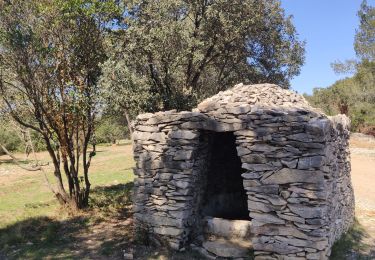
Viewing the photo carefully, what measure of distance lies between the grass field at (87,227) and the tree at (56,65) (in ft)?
3.30

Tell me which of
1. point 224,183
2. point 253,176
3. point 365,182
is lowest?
point 365,182

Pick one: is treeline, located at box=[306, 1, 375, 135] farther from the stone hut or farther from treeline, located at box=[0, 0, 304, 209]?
the stone hut

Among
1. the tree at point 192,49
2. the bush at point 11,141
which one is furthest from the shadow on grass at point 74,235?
the bush at point 11,141

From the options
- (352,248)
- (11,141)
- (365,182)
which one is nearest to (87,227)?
(352,248)

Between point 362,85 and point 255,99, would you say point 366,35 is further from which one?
point 255,99

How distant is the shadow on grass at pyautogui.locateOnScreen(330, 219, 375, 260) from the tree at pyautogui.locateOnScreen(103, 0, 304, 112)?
6510mm

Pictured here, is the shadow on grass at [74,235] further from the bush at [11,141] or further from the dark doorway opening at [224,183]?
the bush at [11,141]

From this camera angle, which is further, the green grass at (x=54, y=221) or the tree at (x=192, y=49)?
the tree at (x=192, y=49)

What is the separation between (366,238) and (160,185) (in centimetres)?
576

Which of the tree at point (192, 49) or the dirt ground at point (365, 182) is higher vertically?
the tree at point (192, 49)

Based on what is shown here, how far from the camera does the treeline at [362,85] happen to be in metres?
29.5

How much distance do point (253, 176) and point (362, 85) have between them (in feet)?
94.4

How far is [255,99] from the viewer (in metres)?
8.43

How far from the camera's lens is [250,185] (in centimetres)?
745
